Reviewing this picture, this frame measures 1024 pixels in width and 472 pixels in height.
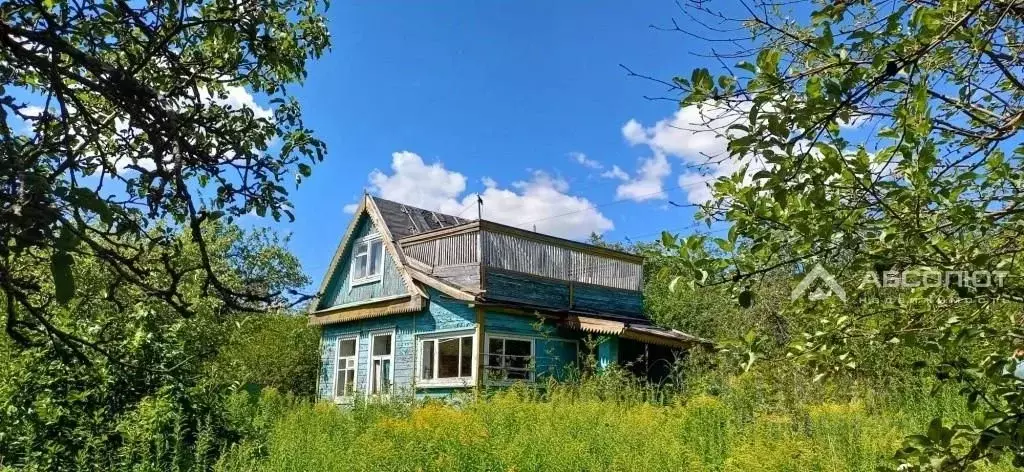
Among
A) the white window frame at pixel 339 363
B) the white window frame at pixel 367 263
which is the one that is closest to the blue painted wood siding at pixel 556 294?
the white window frame at pixel 367 263

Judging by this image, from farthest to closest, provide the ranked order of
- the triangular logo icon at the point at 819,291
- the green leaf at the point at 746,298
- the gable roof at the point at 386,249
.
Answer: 1. the gable roof at the point at 386,249
2. the triangular logo icon at the point at 819,291
3. the green leaf at the point at 746,298

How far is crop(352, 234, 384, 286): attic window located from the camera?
17625 mm

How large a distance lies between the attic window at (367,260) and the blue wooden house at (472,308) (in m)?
0.03

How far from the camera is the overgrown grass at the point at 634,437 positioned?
5.25 meters

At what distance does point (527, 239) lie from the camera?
1590 centimetres

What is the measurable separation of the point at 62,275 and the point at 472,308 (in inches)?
535

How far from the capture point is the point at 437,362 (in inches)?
608

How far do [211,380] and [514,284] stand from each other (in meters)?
9.09

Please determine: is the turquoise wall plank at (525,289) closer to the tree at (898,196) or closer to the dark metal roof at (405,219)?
the dark metal roof at (405,219)

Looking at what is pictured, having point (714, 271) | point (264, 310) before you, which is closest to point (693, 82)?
point (714, 271)

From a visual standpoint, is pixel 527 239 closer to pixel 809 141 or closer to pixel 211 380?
pixel 211 380

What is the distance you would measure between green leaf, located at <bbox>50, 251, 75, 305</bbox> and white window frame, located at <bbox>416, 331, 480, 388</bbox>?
1329cm

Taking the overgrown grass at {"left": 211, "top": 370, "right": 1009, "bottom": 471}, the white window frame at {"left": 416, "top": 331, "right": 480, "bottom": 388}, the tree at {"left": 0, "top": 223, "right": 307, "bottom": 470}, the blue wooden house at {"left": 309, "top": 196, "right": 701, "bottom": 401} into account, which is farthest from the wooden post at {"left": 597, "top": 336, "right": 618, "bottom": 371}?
the tree at {"left": 0, "top": 223, "right": 307, "bottom": 470}

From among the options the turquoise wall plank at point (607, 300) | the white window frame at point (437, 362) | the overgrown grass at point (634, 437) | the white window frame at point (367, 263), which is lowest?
the overgrown grass at point (634, 437)
